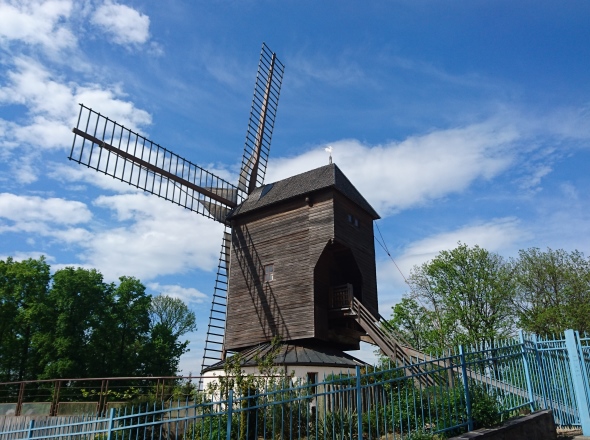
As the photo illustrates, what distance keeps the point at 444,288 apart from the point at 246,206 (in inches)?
737

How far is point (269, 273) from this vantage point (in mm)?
24016

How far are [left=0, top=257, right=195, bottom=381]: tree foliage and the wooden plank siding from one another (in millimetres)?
15138

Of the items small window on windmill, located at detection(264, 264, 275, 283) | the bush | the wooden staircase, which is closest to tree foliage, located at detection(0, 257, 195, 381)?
small window on windmill, located at detection(264, 264, 275, 283)

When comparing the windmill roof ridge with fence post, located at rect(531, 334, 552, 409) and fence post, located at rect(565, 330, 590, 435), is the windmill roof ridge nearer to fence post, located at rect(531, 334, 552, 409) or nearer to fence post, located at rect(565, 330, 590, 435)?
fence post, located at rect(531, 334, 552, 409)

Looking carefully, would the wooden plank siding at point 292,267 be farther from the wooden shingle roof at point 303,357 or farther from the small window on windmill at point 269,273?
the wooden shingle roof at point 303,357

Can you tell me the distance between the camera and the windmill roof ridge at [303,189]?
2350 centimetres

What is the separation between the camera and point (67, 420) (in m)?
12.6

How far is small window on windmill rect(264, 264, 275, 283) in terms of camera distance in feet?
78.3

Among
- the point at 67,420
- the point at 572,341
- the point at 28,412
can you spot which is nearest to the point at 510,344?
the point at 572,341

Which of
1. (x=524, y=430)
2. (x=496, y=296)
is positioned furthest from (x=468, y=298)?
(x=524, y=430)

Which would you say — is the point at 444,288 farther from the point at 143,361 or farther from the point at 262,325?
the point at 143,361

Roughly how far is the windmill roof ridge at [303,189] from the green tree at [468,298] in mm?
13376

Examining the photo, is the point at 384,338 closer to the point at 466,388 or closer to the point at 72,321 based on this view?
the point at 466,388

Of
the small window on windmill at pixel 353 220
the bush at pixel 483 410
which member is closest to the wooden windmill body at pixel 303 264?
the small window on windmill at pixel 353 220
